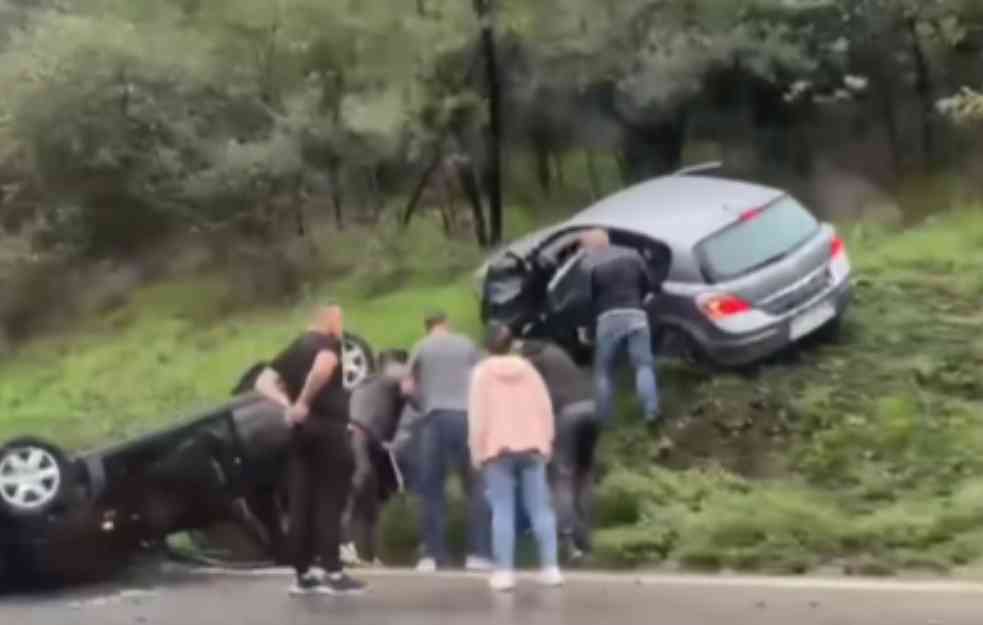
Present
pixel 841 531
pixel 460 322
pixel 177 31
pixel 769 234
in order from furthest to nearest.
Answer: pixel 177 31, pixel 460 322, pixel 769 234, pixel 841 531

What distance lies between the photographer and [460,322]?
19641mm

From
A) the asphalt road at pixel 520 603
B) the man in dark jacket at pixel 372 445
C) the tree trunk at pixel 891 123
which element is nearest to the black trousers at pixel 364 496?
the man in dark jacket at pixel 372 445

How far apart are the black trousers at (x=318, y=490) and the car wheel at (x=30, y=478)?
145 cm

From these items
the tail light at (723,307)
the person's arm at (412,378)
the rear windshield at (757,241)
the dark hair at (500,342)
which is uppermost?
the rear windshield at (757,241)

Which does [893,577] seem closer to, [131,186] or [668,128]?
[668,128]

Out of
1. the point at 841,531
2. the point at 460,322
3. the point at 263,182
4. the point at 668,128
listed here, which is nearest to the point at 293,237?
the point at 263,182

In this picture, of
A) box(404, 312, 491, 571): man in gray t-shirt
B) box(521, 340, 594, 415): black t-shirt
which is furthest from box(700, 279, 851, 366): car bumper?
box(404, 312, 491, 571): man in gray t-shirt

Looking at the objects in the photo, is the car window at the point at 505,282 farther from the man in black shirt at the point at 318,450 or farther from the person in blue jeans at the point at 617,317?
the man in black shirt at the point at 318,450

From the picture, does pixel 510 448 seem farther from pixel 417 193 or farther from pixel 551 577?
pixel 417 193

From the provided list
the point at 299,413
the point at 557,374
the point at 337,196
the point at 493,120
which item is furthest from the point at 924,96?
the point at 299,413

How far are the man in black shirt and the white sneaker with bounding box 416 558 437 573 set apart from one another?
1093mm

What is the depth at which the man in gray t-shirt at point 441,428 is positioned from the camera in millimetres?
14305

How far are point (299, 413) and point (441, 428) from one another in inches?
77.4

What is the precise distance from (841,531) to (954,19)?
1092cm
